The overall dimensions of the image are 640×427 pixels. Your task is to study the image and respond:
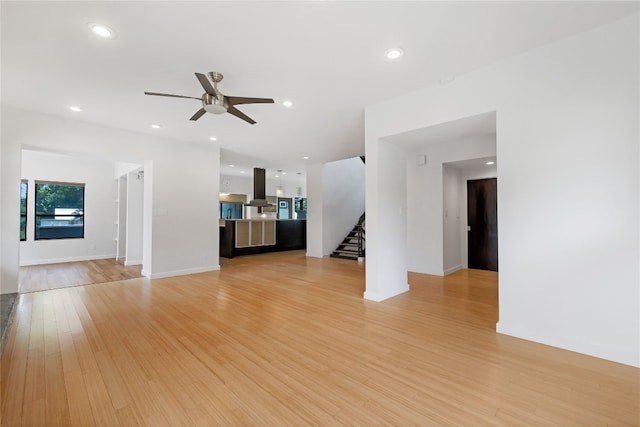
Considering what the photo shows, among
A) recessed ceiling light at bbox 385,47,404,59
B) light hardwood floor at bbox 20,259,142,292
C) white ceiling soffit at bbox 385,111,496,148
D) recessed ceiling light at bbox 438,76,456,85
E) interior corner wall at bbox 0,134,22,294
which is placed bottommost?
light hardwood floor at bbox 20,259,142,292

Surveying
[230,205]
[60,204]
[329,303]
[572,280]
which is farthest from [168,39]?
[230,205]

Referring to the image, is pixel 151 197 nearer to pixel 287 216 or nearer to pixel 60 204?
pixel 60 204

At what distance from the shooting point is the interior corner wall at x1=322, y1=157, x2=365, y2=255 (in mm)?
8133

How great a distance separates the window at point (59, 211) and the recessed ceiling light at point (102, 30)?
677 centimetres

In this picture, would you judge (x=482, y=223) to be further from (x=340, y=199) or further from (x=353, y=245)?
(x=340, y=199)

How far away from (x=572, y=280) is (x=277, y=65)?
3439 mm

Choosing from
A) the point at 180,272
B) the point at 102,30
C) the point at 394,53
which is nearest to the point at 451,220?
the point at 394,53

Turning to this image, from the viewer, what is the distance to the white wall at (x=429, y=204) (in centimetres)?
519

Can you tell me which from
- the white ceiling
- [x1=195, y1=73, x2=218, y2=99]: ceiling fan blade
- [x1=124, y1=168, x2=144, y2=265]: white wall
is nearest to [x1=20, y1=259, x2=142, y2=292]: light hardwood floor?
[x1=124, y1=168, x2=144, y2=265]: white wall

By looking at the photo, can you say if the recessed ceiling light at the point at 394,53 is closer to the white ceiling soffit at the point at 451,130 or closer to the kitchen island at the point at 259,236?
the white ceiling soffit at the point at 451,130

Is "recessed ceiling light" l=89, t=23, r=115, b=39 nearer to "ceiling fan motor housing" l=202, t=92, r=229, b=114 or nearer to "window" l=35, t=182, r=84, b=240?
"ceiling fan motor housing" l=202, t=92, r=229, b=114

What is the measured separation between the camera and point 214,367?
83.9 inches

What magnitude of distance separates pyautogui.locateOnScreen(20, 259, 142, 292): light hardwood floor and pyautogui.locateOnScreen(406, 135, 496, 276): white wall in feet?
18.7

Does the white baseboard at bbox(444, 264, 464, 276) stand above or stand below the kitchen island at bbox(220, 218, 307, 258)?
below
